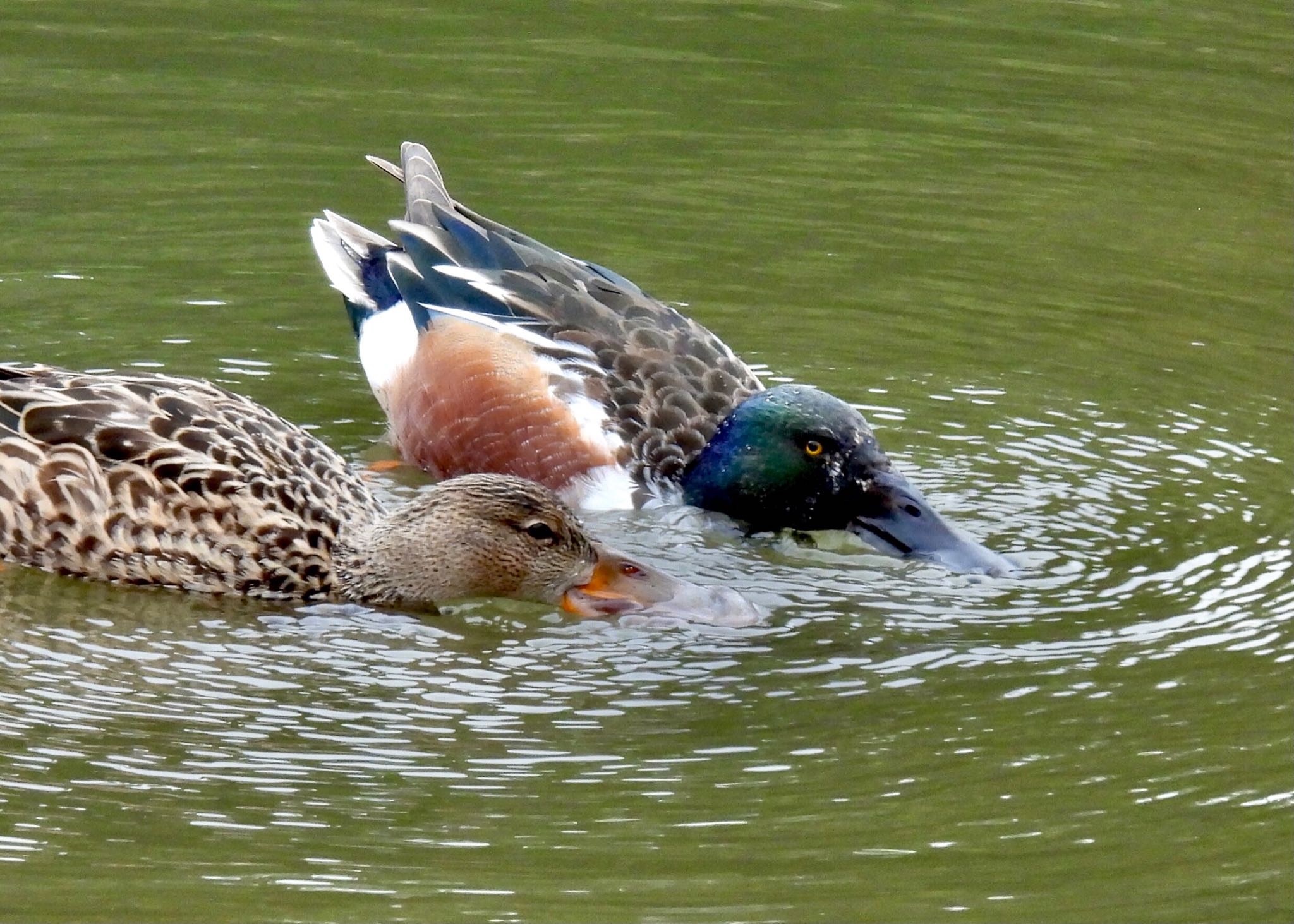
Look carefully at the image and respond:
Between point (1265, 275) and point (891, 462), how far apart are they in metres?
3.34

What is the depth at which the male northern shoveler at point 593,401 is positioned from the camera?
8.41 metres

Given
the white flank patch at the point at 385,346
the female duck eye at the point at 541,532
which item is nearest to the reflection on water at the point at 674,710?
the female duck eye at the point at 541,532

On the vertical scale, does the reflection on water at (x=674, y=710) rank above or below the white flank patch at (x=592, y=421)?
below

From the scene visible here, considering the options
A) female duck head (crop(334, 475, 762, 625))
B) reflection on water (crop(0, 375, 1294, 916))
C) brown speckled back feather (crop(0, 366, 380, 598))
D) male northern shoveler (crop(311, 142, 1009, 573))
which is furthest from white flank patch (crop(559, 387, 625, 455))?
brown speckled back feather (crop(0, 366, 380, 598))

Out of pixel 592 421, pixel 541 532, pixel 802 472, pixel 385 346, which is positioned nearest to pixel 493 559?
pixel 541 532

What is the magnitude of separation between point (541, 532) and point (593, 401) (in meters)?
1.16

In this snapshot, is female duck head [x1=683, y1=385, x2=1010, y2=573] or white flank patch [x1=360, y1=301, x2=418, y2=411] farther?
white flank patch [x1=360, y1=301, x2=418, y2=411]

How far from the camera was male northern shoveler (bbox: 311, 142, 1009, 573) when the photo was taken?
27.6ft

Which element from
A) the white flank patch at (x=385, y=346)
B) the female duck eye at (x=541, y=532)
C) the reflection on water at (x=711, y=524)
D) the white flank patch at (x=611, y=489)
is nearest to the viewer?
the reflection on water at (x=711, y=524)

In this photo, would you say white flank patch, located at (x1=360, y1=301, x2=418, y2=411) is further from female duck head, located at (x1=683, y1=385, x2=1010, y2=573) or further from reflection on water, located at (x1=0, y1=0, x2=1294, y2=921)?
female duck head, located at (x1=683, y1=385, x2=1010, y2=573)

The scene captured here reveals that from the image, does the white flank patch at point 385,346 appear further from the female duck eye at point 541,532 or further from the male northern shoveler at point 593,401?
the female duck eye at point 541,532

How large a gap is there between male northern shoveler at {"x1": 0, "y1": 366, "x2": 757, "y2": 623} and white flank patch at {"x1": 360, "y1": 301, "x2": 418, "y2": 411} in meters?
1.64

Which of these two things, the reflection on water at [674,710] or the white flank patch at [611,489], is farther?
the white flank patch at [611,489]

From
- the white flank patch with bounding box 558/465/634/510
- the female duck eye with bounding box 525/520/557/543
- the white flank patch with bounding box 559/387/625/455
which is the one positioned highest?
the white flank patch with bounding box 559/387/625/455
